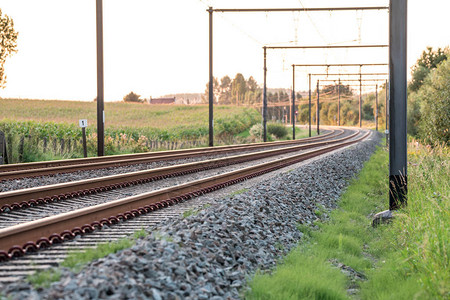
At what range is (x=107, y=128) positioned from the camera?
111 ft

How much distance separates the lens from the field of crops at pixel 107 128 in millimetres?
20703

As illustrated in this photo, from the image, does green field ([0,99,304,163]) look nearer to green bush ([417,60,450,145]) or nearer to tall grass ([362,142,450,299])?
tall grass ([362,142,450,299])

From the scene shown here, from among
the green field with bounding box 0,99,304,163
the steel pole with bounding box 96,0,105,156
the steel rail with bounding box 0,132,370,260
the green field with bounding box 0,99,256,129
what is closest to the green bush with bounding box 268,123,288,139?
the green field with bounding box 0,99,304,163

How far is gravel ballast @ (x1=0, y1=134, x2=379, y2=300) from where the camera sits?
418cm

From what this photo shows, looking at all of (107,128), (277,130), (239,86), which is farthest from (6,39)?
(239,86)

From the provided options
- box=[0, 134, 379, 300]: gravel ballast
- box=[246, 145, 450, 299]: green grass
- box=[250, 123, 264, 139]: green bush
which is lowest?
box=[246, 145, 450, 299]: green grass

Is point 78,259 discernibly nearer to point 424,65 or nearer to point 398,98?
point 398,98

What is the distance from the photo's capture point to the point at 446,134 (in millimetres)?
31812

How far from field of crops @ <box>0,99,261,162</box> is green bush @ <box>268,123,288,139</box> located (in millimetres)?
3366

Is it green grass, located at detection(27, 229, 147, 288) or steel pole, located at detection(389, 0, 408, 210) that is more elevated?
steel pole, located at detection(389, 0, 408, 210)

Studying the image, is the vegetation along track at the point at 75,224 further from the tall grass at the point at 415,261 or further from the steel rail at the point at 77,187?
the tall grass at the point at 415,261

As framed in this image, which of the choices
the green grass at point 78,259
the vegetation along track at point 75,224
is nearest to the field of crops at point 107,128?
the vegetation along track at point 75,224

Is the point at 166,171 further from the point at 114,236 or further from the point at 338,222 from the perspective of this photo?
the point at 114,236

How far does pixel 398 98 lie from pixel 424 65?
7428cm
